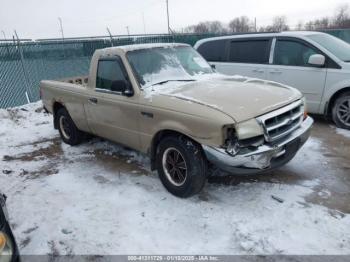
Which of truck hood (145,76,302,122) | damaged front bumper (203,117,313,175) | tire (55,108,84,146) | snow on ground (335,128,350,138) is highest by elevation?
truck hood (145,76,302,122)

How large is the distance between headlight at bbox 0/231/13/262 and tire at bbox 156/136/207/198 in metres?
2.01

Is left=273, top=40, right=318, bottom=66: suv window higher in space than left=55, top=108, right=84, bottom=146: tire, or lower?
higher

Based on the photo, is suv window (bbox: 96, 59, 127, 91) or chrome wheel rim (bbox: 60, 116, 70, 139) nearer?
suv window (bbox: 96, 59, 127, 91)

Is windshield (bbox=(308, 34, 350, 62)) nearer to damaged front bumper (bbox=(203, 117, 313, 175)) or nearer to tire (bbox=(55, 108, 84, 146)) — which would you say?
damaged front bumper (bbox=(203, 117, 313, 175))

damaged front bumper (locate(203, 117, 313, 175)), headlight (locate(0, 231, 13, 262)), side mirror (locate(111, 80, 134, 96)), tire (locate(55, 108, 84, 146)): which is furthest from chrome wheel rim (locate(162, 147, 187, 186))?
tire (locate(55, 108, 84, 146))

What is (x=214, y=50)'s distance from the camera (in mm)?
8336

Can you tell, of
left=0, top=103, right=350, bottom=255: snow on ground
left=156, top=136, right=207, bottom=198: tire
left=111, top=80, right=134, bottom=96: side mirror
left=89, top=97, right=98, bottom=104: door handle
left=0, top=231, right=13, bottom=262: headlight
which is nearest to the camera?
left=0, top=231, right=13, bottom=262: headlight

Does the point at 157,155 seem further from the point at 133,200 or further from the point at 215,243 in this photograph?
the point at 215,243

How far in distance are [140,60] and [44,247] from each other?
2.67m

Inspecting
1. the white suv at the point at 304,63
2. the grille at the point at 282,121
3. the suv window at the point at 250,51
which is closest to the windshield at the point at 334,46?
the white suv at the point at 304,63

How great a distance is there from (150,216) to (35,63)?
30.8 feet

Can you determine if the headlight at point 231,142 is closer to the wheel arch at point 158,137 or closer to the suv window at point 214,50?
the wheel arch at point 158,137

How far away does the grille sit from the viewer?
12.0 ft

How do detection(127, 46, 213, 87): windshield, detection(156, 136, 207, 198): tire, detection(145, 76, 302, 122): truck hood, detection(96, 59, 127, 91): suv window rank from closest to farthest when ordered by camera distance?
detection(145, 76, 302, 122): truck hood < detection(156, 136, 207, 198): tire < detection(127, 46, 213, 87): windshield < detection(96, 59, 127, 91): suv window
